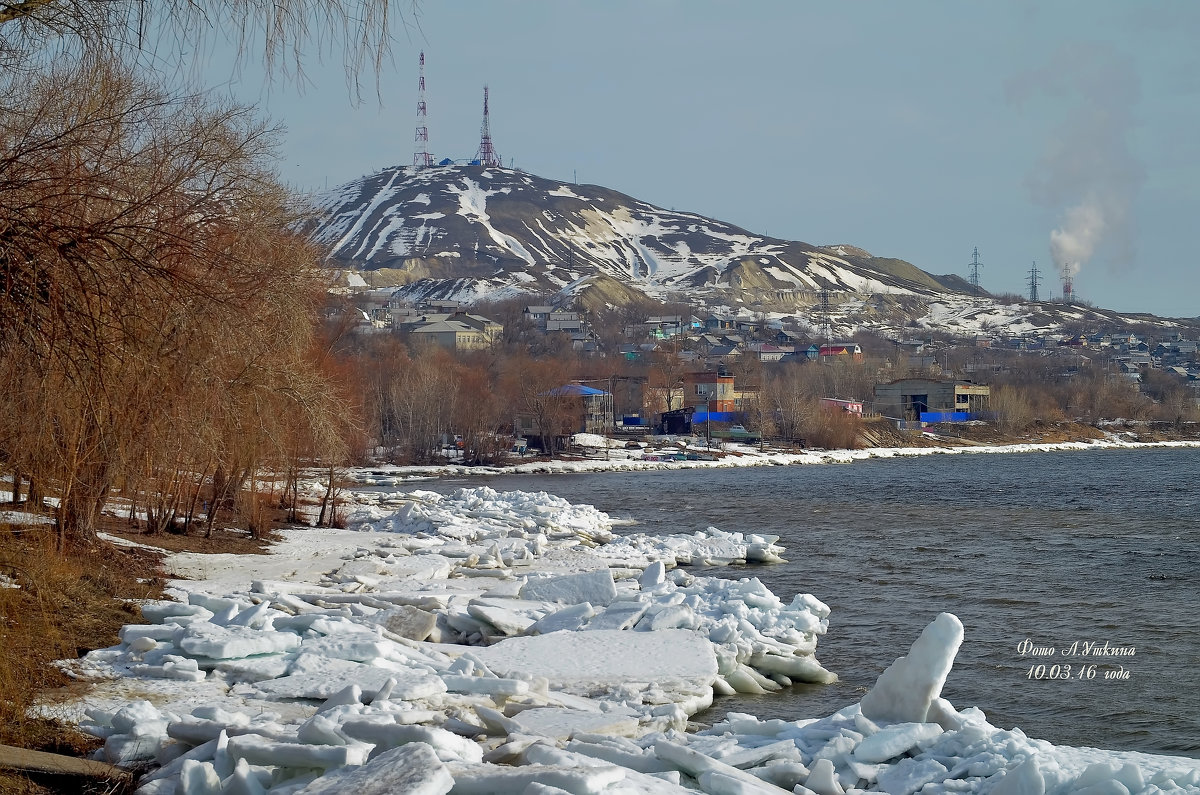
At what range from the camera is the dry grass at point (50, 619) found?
264 inches

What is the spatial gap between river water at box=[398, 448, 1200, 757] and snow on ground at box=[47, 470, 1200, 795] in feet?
4.78

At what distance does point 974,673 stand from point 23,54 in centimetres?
1275

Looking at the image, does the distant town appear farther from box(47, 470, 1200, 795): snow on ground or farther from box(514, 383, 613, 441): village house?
box(47, 470, 1200, 795): snow on ground

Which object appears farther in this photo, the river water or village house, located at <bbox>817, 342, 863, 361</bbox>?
village house, located at <bbox>817, 342, 863, 361</bbox>

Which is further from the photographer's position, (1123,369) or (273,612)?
(1123,369)

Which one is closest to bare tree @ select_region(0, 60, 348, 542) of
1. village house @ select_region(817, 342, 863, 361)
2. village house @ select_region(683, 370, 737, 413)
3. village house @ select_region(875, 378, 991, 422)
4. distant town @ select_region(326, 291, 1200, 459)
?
distant town @ select_region(326, 291, 1200, 459)

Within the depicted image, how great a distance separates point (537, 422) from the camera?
264ft

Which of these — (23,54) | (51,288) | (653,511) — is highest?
(23,54)

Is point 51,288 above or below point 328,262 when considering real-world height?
below

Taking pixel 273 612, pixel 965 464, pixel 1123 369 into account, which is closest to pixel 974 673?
pixel 273 612

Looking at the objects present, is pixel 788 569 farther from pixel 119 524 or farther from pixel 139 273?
pixel 139 273

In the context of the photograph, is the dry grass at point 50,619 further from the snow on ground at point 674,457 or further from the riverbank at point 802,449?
the snow on ground at point 674,457

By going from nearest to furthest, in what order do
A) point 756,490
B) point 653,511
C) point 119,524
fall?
point 119,524 < point 653,511 < point 756,490

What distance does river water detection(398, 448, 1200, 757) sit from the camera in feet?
39.8
